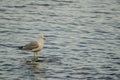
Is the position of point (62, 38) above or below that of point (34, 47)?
below

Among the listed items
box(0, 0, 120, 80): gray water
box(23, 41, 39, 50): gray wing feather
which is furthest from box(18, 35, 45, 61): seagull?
box(0, 0, 120, 80): gray water

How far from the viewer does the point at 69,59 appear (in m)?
22.7

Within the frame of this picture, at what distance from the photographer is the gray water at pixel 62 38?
21016mm

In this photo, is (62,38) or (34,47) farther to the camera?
(62,38)

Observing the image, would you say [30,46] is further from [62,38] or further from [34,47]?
[62,38]

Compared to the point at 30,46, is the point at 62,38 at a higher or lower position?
lower

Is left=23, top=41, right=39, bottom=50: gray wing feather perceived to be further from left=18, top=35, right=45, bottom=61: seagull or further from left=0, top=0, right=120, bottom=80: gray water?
left=0, top=0, right=120, bottom=80: gray water

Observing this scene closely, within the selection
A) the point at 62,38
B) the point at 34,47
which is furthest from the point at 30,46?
the point at 62,38

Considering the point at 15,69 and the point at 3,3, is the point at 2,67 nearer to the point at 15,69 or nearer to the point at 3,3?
the point at 15,69

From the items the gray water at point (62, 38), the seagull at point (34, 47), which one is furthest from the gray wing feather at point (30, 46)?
the gray water at point (62, 38)

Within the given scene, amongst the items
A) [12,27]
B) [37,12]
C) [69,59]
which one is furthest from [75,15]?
[69,59]

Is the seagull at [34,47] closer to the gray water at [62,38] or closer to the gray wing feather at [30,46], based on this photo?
the gray wing feather at [30,46]

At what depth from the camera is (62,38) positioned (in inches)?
1044

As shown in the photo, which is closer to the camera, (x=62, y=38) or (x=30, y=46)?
(x=30, y=46)
